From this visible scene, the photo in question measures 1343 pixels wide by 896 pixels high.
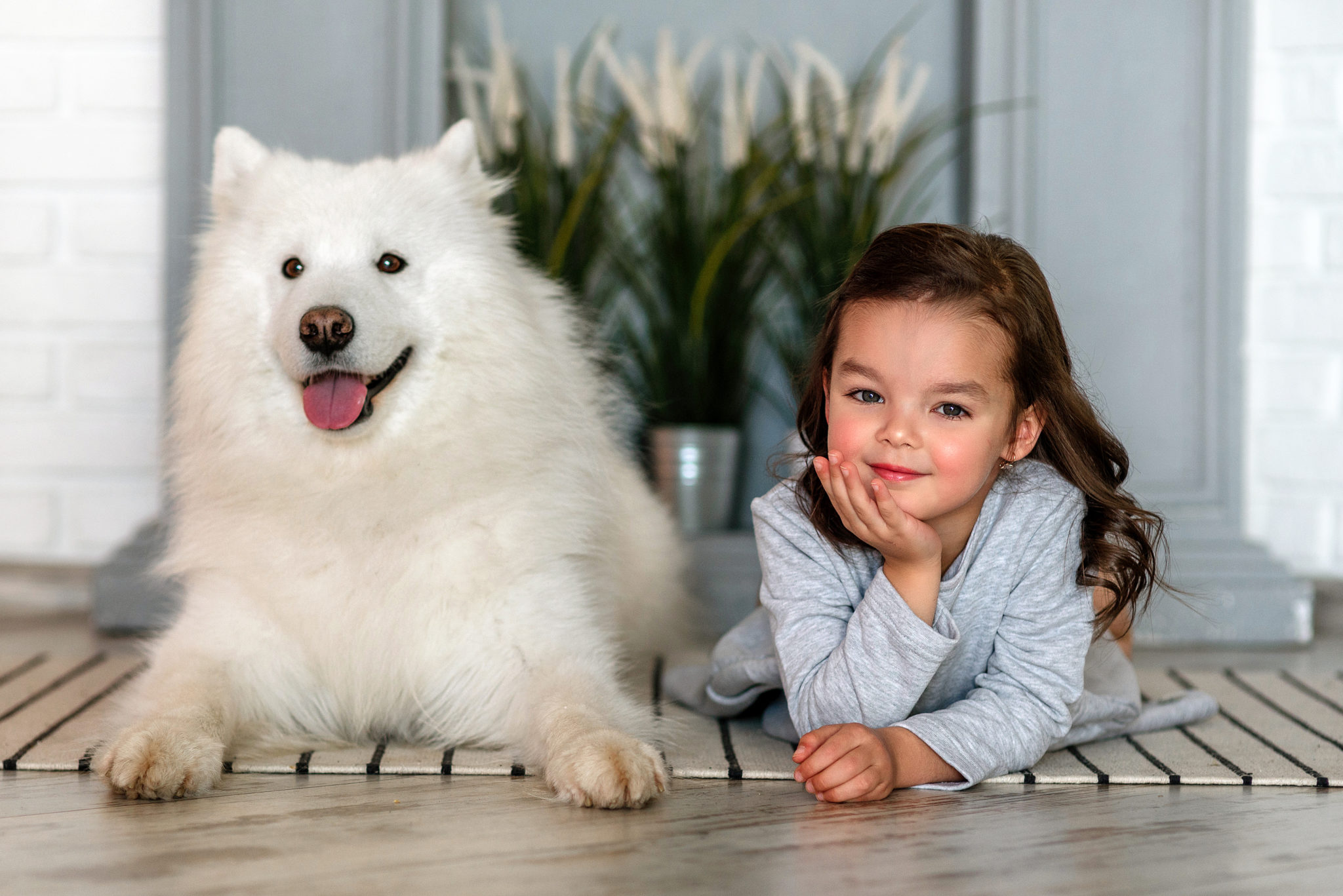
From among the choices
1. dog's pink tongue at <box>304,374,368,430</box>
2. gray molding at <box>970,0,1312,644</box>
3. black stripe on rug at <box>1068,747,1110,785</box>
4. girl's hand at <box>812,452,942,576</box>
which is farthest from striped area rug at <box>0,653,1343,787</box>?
gray molding at <box>970,0,1312,644</box>

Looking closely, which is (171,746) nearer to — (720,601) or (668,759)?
(668,759)

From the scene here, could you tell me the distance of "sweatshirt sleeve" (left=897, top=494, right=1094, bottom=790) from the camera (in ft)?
5.11

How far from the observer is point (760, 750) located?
1.79m

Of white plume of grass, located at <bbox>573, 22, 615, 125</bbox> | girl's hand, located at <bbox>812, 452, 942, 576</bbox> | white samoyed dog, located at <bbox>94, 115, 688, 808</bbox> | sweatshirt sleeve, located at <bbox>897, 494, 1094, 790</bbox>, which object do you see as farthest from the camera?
white plume of grass, located at <bbox>573, 22, 615, 125</bbox>

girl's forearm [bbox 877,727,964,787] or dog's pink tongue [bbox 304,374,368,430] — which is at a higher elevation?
dog's pink tongue [bbox 304,374,368,430]

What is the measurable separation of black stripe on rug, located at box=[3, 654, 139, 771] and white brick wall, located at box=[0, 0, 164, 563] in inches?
37.8

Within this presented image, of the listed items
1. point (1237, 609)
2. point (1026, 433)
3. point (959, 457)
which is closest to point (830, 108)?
point (1237, 609)

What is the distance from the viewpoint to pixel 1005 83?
306 centimetres

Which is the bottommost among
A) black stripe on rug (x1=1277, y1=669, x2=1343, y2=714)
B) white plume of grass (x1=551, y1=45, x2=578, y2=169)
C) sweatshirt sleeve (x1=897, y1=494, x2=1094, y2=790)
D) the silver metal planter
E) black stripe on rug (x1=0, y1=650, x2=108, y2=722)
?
black stripe on rug (x1=0, y1=650, x2=108, y2=722)

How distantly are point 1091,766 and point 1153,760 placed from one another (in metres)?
0.11

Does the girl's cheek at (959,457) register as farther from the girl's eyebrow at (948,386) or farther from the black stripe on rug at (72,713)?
the black stripe on rug at (72,713)

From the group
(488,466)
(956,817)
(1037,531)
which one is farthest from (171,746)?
(1037,531)

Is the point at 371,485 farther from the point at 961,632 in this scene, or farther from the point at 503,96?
the point at 503,96

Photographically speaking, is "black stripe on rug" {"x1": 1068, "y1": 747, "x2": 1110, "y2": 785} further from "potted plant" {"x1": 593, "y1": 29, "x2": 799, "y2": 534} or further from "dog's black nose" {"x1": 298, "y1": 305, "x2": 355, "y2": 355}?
"potted plant" {"x1": 593, "y1": 29, "x2": 799, "y2": 534}
